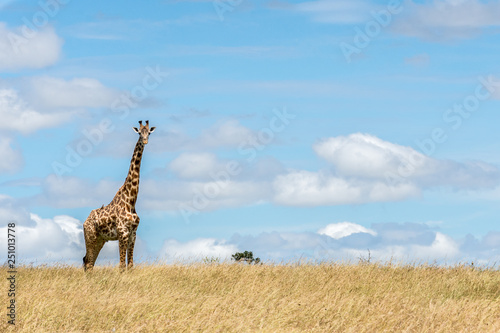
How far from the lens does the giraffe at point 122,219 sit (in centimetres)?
1848

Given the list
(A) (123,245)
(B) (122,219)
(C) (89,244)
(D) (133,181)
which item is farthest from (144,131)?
(C) (89,244)

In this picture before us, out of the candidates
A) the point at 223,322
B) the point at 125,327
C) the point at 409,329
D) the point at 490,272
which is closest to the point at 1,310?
the point at 125,327

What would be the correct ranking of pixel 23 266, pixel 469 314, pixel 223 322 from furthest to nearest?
pixel 23 266 < pixel 469 314 < pixel 223 322

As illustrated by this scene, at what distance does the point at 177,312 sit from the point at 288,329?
2.33 meters

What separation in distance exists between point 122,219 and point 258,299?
5.85m

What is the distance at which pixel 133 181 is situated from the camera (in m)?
19.2

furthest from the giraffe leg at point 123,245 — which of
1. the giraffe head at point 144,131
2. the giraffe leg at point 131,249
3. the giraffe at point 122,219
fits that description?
the giraffe head at point 144,131

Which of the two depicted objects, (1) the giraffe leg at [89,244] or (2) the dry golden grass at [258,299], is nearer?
(2) the dry golden grass at [258,299]

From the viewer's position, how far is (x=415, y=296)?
16.0 m

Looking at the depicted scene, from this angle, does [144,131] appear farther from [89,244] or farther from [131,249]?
[89,244]

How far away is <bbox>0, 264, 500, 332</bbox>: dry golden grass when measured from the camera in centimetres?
1198

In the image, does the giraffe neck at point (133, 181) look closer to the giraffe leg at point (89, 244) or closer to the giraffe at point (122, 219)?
the giraffe at point (122, 219)

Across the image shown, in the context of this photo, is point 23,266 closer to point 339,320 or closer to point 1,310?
point 1,310

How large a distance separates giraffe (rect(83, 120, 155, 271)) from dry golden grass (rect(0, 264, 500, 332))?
76 centimetres
